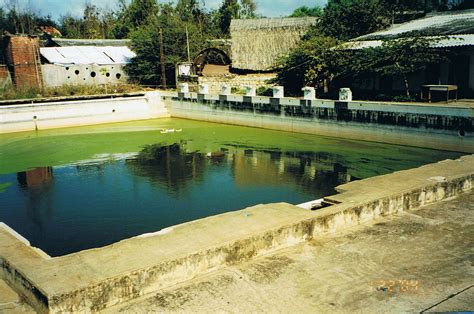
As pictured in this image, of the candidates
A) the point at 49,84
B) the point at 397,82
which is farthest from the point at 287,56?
the point at 49,84

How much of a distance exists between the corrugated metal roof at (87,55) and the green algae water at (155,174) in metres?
8.33

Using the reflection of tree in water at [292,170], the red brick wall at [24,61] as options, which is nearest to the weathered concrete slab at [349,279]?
the reflection of tree in water at [292,170]

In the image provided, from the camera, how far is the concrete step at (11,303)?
12.0 feet

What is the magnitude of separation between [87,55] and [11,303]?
1027 inches

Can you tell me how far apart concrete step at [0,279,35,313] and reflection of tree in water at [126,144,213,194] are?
6727mm

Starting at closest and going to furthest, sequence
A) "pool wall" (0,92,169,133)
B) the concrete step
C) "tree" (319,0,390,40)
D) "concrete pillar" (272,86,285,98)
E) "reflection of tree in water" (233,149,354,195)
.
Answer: the concrete step → "reflection of tree in water" (233,149,354,195) → "concrete pillar" (272,86,285,98) → "pool wall" (0,92,169,133) → "tree" (319,0,390,40)

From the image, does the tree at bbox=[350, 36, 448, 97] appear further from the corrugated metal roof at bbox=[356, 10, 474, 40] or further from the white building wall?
Answer: the white building wall

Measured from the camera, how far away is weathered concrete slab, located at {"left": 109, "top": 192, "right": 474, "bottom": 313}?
3.77m

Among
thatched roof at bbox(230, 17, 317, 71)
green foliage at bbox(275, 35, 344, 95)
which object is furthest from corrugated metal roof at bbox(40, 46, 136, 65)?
green foliage at bbox(275, 35, 344, 95)

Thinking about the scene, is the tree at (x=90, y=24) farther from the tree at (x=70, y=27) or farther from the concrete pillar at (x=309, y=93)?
the concrete pillar at (x=309, y=93)

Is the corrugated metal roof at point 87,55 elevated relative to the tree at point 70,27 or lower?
lower

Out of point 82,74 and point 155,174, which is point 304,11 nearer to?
point 82,74

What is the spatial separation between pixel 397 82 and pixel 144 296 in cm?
1651

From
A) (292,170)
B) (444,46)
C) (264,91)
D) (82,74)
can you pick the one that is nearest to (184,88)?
(264,91)
